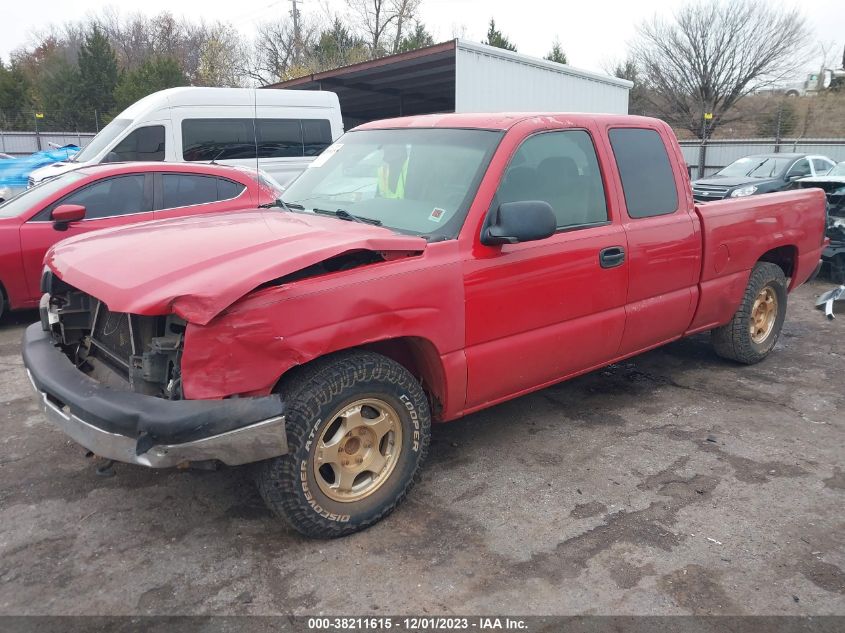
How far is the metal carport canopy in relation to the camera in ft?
47.9

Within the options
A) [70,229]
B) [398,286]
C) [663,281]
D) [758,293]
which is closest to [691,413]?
[663,281]

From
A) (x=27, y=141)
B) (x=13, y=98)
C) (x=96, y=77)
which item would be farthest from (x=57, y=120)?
(x=27, y=141)

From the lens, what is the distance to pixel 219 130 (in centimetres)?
1109

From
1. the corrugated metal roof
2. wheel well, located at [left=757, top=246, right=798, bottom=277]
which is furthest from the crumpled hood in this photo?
the corrugated metal roof

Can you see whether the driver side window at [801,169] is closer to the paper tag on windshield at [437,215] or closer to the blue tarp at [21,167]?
the paper tag on windshield at [437,215]

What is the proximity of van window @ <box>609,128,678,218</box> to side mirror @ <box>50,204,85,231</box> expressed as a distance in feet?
16.1

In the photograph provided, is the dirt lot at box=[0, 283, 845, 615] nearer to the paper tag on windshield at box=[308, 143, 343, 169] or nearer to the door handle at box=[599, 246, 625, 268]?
the door handle at box=[599, 246, 625, 268]

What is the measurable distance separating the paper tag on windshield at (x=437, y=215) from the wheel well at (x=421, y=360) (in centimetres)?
64

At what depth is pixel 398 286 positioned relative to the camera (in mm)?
3096

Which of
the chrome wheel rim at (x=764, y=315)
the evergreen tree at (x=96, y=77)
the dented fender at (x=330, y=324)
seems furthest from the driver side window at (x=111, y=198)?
the evergreen tree at (x=96, y=77)

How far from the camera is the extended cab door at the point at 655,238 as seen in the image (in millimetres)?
4227

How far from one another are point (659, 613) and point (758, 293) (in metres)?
3.49

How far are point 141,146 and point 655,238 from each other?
860 cm

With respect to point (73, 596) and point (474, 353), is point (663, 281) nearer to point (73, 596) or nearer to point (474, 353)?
point (474, 353)
